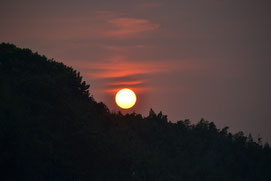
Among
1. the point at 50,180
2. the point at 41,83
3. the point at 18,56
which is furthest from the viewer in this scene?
the point at 18,56

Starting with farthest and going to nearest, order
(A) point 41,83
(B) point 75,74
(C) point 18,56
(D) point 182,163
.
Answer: (D) point 182,163 < (B) point 75,74 < (C) point 18,56 < (A) point 41,83

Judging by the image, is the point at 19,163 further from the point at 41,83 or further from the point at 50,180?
the point at 41,83

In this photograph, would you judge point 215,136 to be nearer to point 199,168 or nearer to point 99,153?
point 199,168

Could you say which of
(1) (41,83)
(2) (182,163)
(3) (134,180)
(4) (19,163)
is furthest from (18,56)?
(2) (182,163)

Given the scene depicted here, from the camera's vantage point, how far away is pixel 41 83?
82.9m

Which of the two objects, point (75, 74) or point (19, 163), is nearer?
point (19, 163)

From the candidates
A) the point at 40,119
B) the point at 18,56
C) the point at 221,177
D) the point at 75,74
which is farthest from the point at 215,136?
the point at 40,119

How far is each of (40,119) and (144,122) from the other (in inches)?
2967

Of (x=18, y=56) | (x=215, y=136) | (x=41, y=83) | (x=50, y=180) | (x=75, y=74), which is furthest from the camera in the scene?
(x=215, y=136)

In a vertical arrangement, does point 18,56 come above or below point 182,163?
above

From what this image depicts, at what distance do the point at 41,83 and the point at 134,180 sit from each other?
60.8ft

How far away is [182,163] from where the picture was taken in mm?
147125

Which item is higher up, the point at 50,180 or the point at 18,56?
the point at 18,56

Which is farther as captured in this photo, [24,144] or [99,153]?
[99,153]
